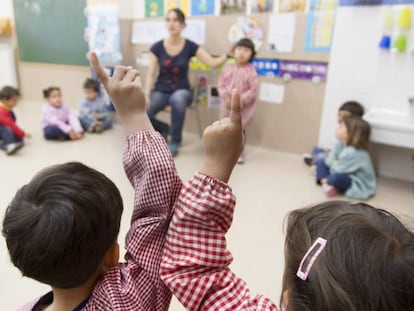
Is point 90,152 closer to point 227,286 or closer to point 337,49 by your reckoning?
point 337,49

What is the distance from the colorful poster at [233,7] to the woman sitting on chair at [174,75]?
0.36 m

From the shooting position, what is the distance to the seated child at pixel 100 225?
0.55 metres

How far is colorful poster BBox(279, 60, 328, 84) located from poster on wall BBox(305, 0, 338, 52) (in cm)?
11

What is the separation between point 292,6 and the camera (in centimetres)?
279

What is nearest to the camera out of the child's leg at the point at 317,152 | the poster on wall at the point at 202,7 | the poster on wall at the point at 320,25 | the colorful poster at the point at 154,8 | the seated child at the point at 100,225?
the seated child at the point at 100,225

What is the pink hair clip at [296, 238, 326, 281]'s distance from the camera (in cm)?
49

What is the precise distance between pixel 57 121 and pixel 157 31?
1198mm

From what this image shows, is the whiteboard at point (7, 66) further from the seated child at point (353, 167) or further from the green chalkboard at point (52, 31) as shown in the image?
the seated child at point (353, 167)

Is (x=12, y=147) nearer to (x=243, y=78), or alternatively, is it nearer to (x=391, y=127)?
(x=243, y=78)

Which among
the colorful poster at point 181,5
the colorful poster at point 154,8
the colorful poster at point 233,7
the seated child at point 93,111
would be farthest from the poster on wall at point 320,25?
the seated child at point 93,111

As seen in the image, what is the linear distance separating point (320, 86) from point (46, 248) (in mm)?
2565

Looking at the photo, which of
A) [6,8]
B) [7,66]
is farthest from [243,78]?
[6,8]

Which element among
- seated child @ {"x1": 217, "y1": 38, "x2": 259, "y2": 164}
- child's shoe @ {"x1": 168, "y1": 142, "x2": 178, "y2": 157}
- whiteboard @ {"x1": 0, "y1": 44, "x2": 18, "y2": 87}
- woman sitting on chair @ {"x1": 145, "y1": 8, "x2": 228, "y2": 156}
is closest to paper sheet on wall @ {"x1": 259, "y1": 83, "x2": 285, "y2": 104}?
seated child @ {"x1": 217, "y1": 38, "x2": 259, "y2": 164}

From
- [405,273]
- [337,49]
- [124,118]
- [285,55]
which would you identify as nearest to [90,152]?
[285,55]
